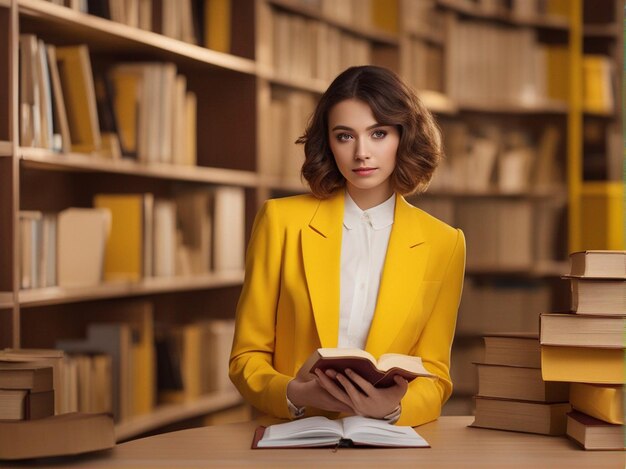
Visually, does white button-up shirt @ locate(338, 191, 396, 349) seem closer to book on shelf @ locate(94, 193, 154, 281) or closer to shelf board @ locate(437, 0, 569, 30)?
book on shelf @ locate(94, 193, 154, 281)

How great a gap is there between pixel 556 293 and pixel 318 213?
360cm

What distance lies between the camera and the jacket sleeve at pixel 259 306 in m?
2.09

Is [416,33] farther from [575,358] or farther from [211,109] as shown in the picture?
[575,358]

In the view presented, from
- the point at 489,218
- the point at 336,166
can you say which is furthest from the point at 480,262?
the point at 336,166

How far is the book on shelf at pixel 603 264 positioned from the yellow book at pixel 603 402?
0.62 feet

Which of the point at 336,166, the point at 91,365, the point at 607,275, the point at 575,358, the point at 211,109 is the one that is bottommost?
the point at 91,365

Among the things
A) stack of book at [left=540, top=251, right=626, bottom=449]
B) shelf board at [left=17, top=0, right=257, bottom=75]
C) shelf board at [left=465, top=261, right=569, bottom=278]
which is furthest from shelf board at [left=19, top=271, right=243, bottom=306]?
stack of book at [left=540, top=251, right=626, bottom=449]

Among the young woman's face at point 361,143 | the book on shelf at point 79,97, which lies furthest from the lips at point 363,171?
the book on shelf at point 79,97

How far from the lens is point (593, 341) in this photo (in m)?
→ 1.81

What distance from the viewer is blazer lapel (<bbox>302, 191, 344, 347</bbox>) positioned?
2068 millimetres

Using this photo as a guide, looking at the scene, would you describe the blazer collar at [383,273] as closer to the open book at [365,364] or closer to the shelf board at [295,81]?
the open book at [365,364]

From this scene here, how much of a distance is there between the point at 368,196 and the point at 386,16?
3310 millimetres

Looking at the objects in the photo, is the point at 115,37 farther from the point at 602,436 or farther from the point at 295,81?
the point at 602,436

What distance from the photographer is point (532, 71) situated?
5.56m
